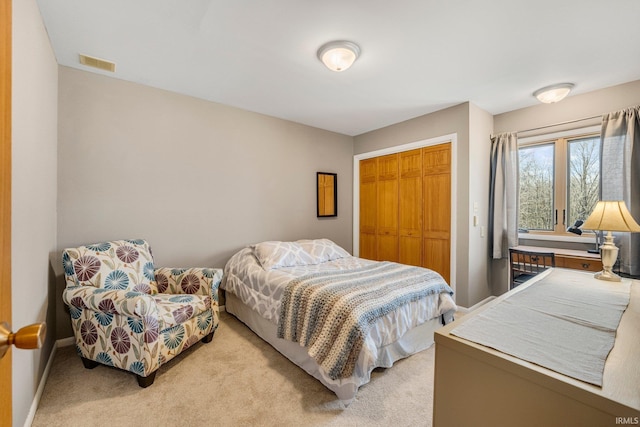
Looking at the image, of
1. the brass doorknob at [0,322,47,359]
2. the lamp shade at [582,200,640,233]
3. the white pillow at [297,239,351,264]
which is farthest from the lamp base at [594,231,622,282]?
the brass doorknob at [0,322,47,359]

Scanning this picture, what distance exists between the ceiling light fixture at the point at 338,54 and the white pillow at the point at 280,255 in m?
1.90

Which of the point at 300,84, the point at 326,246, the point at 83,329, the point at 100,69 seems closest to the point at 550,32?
the point at 300,84

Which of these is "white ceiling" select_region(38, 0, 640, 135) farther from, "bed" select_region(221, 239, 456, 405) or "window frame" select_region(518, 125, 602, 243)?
"bed" select_region(221, 239, 456, 405)

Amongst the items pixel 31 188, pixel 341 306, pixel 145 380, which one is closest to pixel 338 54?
pixel 341 306

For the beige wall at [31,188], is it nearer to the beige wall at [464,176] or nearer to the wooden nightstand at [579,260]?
the beige wall at [464,176]

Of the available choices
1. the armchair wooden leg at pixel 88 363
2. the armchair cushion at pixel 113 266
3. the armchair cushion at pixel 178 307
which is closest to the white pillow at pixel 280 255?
the armchair cushion at pixel 178 307

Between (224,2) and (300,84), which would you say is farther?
(300,84)

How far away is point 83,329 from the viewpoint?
6.66 feet

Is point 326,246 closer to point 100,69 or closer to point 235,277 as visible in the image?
point 235,277

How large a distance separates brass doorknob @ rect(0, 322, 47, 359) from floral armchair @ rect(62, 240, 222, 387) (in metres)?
1.45

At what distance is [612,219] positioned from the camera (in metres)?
1.91

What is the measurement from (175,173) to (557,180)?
457cm

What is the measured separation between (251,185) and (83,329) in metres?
2.15

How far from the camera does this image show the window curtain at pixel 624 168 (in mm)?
2607
